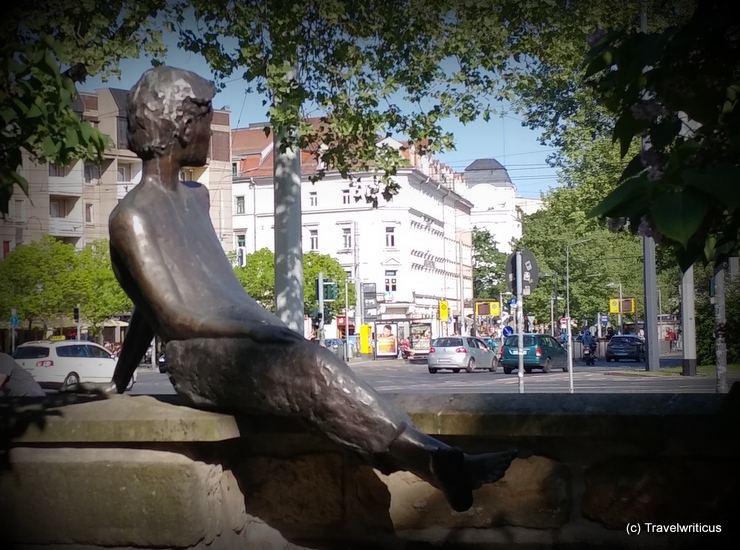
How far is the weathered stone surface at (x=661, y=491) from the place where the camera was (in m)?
2.94

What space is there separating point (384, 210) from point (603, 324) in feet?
64.4

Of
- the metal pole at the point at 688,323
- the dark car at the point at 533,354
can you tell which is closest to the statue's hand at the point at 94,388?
the metal pole at the point at 688,323

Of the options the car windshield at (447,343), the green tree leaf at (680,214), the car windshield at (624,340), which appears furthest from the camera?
the car windshield at (624,340)

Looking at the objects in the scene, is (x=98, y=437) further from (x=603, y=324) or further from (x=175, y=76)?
(x=603, y=324)

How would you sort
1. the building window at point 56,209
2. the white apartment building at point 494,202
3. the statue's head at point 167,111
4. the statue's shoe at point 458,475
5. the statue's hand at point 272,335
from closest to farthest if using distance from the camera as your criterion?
the statue's shoe at point 458,475 < the statue's hand at point 272,335 < the statue's head at point 167,111 < the building window at point 56,209 < the white apartment building at point 494,202

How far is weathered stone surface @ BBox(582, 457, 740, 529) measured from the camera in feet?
9.63

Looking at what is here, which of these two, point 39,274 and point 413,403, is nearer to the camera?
point 413,403

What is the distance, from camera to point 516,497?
312cm

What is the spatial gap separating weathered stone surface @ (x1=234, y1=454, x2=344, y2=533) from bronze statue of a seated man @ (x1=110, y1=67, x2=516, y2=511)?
0.32 metres

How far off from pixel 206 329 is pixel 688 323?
23.8 m

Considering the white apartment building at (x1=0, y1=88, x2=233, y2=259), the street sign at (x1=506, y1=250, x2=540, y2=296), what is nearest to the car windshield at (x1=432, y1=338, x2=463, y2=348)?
the street sign at (x1=506, y1=250, x2=540, y2=296)

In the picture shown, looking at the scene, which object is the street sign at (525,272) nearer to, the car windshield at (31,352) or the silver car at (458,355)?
the car windshield at (31,352)

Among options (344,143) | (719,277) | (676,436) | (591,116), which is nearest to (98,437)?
(676,436)

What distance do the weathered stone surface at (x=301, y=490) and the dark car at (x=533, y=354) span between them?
106ft
